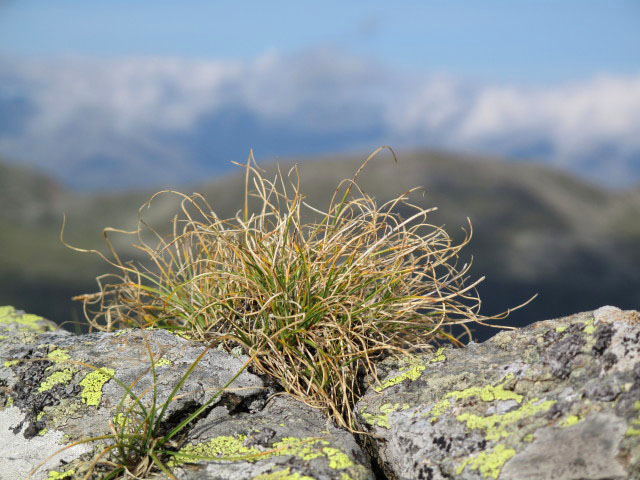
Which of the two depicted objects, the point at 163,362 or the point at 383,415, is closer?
the point at 383,415

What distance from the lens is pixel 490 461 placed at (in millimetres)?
2086

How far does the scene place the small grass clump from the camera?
285cm

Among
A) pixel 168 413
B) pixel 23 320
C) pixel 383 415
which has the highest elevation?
pixel 23 320

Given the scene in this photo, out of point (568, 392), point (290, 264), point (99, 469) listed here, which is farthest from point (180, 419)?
point (568, 392)

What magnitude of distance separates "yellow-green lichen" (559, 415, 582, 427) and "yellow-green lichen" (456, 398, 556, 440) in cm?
11

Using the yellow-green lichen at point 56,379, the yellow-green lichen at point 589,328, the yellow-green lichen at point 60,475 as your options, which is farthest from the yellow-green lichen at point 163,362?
the yellow-green lichen at point 589,328

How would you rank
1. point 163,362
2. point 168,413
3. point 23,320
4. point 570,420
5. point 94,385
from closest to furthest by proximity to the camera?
1. point 570,420
2. point 168,413
3. point 94,385
4. point 163,362
5. point 23,320

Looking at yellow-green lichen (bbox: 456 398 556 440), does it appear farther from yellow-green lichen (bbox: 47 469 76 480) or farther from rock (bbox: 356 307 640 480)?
yellow-green lichen (bbox: 47 469 76 480)

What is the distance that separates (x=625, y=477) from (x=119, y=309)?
3.08 metres

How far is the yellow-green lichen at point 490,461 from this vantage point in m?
2.05

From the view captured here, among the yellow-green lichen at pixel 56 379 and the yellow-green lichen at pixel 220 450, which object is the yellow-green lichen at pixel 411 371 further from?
the yellow-green lichen at pixel 56 379

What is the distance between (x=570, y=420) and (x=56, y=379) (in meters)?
2.36

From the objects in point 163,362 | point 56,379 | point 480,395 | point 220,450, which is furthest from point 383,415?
point 56,379

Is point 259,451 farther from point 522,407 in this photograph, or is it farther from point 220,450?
point 522,407
